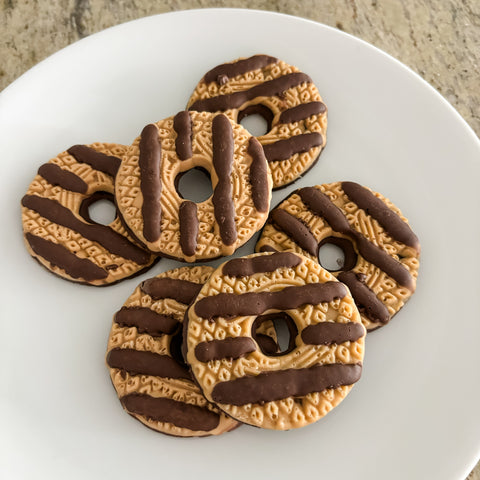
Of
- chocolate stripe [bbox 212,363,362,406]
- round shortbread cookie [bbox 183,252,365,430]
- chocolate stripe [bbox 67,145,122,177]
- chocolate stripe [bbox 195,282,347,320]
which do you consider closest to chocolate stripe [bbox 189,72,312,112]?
chocolate stripe [bbox 67,145,122,177]

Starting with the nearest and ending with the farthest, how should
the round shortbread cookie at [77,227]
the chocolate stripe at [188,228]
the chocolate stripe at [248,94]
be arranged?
the chocolate stripe at [188,228] → the round shortbread cookie at [77,227] → the chocolate stripe at [248,94]

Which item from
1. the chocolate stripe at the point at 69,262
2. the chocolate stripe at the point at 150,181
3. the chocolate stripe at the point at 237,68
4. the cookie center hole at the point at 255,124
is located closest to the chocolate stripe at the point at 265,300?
the chocolate stripe at the point at 150,181

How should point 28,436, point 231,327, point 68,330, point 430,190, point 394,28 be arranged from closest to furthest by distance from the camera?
point 231,327
point 28,436
point 68,330
point 430,190
point 394,28

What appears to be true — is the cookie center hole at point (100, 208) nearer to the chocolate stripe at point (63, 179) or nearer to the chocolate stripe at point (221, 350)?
the chocolate stripe at point (63, 179)

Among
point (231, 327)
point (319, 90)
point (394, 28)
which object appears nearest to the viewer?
point (231, 327)

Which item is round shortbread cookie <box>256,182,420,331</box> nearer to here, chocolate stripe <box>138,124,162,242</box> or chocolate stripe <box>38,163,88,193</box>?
chocolate stripe <box>138,124,162,242</box>

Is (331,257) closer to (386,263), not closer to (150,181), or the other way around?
(386,263)

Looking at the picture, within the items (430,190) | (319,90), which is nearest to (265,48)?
(319,90)

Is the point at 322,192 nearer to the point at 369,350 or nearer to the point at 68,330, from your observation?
the point at 369,350
